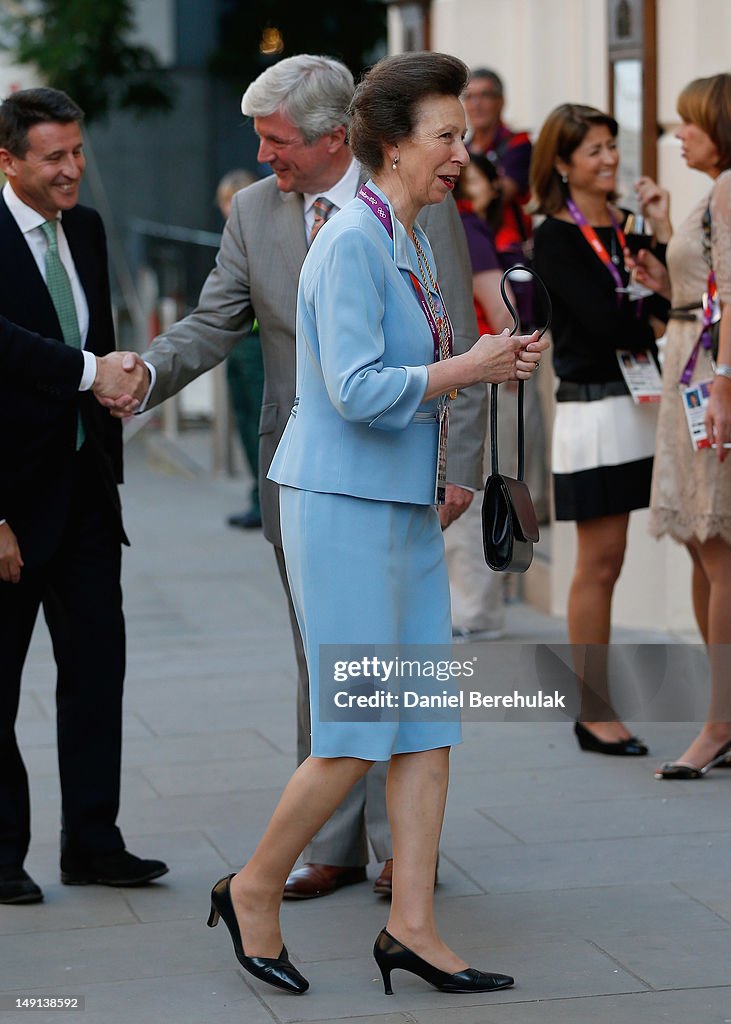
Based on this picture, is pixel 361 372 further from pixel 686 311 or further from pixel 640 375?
pixel 640 375

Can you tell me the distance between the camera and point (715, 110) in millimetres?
5332

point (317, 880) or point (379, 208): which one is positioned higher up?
point (379, 208)

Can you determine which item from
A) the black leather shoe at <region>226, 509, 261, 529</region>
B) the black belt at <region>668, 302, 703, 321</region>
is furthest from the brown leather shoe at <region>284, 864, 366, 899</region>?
the black leather shoe at <region>226, 509, 261, 529</region>

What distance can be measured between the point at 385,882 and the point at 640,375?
2.01 metres

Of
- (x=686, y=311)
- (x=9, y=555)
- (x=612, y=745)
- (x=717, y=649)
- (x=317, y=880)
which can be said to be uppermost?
(x=686, y=311)

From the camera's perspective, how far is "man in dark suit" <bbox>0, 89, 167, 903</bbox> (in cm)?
442

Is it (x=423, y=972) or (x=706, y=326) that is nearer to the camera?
(x=423, y=972)

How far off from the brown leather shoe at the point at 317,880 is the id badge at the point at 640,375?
187 cm

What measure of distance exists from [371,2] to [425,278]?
56.5ft

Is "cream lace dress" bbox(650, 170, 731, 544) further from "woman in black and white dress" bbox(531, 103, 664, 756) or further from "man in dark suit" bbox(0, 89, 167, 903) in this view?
"man in dark suit" bbox(0, 89, 167, 903)

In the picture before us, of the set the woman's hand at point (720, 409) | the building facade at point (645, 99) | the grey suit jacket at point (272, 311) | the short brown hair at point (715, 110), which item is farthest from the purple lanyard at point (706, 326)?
the building facade at point (645, 99)

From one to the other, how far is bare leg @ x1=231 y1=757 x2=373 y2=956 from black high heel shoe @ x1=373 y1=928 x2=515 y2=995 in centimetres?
24

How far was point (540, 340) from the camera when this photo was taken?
366 cm

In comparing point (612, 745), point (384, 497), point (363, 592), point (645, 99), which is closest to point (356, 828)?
point (363, 592)
